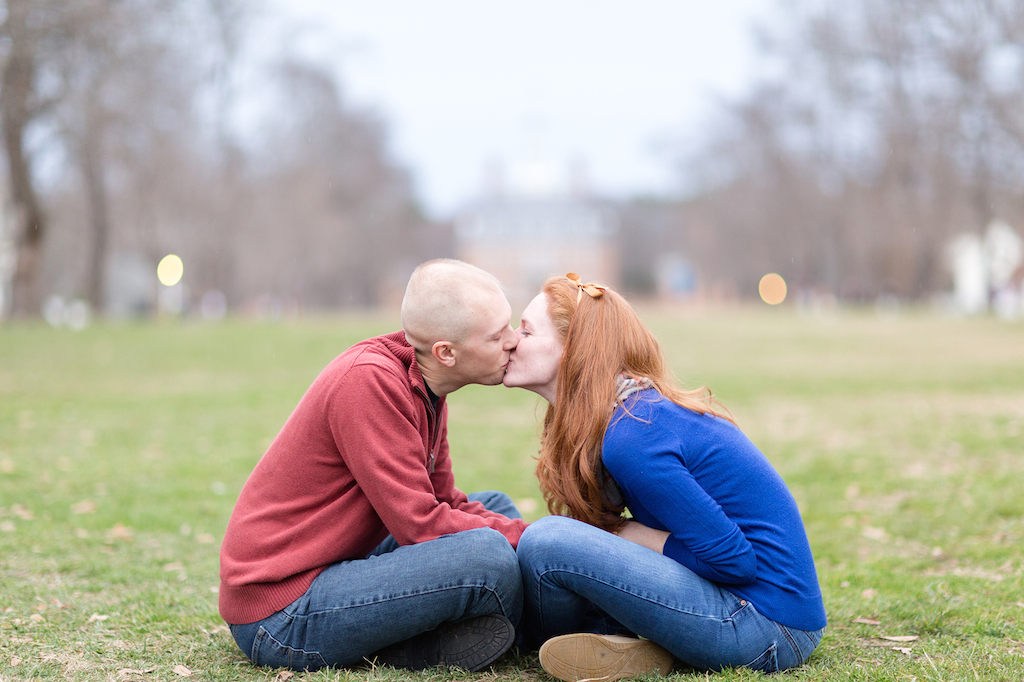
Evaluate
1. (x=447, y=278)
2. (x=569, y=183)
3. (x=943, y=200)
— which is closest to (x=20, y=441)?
(x=447, y=278)

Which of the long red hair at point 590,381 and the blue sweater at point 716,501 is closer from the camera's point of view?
the blue sweater at point 716,501

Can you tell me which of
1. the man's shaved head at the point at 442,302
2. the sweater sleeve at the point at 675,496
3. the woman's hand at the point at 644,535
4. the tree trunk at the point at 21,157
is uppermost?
the tree trunk at the point at 21,157

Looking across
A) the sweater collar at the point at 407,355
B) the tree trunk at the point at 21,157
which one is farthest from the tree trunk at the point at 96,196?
the sweater collar at the point at 407,355

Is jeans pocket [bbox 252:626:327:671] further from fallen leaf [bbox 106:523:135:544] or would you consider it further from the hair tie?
fallen leaf [bbox 106:523:135:544]

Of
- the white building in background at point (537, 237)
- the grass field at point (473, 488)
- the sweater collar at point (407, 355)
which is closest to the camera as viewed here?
the sweater collar at point (407, 355)

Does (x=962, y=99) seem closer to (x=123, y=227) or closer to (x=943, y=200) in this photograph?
(x=943, y=200)

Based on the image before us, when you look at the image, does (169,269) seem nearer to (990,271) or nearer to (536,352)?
(990,271)

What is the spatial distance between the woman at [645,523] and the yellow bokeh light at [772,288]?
58289mm

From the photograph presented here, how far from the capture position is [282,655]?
3.34 m

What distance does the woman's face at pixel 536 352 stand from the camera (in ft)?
11.0

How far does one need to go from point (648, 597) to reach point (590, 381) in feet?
2.47

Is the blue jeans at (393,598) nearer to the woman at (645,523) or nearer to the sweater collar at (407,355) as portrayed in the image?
the woman at (645,523)

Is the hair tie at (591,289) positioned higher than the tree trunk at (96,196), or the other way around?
the tree trunk at (96,196)

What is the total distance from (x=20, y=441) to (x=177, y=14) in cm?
1228
